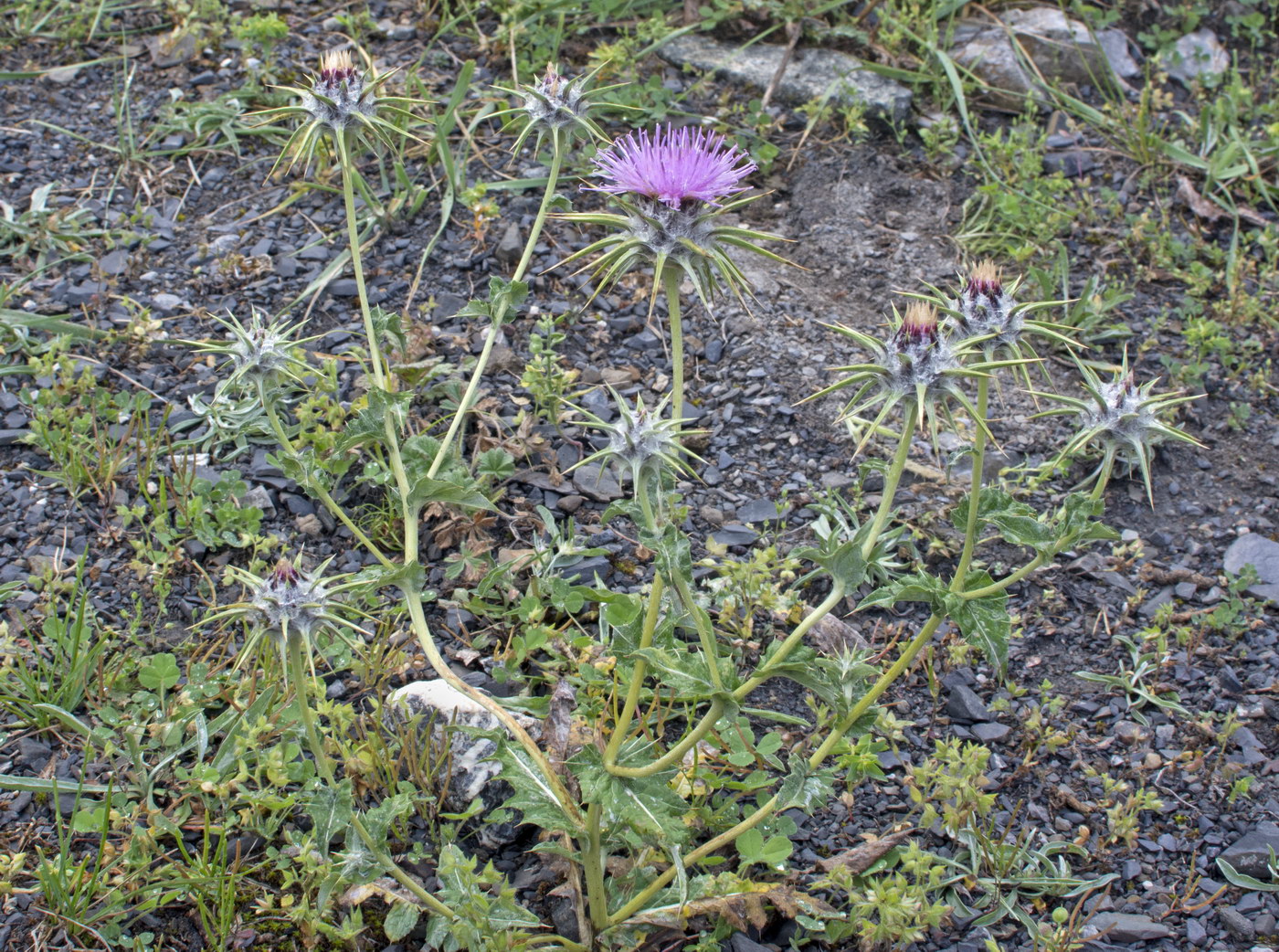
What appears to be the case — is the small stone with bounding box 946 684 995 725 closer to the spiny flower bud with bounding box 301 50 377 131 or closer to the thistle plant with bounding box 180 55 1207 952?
the thistle plant with bounding box 180 55 1207 952

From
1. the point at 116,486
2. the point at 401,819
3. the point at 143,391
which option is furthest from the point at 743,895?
the point at 143,391

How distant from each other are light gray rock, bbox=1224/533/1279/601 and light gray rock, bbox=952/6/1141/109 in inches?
114

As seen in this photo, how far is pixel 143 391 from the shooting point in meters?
4.20

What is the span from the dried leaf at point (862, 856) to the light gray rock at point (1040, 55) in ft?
14.1

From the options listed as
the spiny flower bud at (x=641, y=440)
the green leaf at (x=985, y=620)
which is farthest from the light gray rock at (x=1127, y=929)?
the spiny flower bud at (x=641, y=440)

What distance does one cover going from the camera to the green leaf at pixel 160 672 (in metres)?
3.24

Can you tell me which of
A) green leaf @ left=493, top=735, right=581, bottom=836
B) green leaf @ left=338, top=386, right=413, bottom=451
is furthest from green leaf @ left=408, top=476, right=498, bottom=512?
green leaf @ left=493, top=735, right=581, bottom=836

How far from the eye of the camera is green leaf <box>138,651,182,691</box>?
3238mm

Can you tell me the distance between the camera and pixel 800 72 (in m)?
5.82

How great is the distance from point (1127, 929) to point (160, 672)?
283 centimetres

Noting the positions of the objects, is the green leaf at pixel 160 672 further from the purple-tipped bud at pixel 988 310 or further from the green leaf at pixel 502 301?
the purple-tipped bud at pixel 988 310

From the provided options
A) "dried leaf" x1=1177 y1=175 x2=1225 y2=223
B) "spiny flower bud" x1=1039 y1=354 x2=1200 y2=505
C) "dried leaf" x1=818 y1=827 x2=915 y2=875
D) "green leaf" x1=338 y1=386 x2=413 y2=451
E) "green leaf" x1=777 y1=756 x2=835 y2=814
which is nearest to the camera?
"green leaf" x1=777 y1=756 x2=835 y2=814

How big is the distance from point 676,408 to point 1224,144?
4421 mm

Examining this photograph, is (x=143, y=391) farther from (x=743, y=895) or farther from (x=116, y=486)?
(x=743, y=895)
